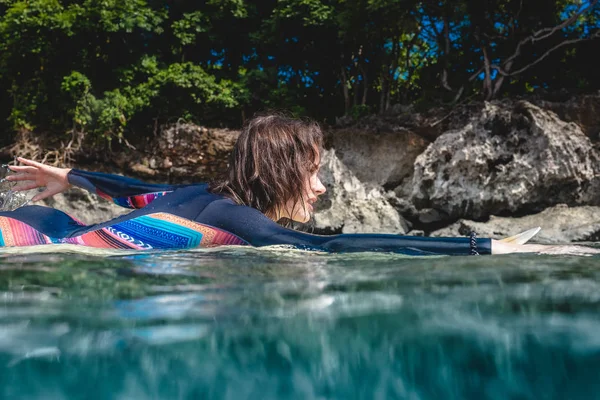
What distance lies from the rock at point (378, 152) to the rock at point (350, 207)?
497mm

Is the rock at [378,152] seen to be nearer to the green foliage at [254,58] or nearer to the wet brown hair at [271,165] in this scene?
the green foliage at [254,58]

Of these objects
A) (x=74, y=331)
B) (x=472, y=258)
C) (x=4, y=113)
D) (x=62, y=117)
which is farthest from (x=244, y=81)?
(x=74, y=331)

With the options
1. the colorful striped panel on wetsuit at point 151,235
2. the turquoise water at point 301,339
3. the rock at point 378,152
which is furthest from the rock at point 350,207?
the turquoise water at point 301,339

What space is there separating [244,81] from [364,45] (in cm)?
241

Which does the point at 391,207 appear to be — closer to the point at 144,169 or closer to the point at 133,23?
the point at 144,169

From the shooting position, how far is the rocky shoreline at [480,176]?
7000 mm

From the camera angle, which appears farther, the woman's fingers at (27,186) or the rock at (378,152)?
the rock at (378,152)

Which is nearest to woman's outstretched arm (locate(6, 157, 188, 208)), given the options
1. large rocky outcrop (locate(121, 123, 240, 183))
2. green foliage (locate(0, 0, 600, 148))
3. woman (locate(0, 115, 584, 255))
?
woman (locate(0, 115, 584, 255))

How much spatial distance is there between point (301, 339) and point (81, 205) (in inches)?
339

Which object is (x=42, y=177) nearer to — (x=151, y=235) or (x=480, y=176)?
(x=151, y=235)

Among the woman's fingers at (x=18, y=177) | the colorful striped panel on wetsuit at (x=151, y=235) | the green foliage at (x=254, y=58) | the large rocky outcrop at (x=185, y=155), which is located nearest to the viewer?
the colorful striped panel on wetsuit at (x=151, y=235)

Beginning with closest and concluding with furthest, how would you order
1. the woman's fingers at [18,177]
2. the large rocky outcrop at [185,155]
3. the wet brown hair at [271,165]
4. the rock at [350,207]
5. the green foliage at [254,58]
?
1. the wet brown hair at [271,165]
2. the woman's fingers at [18,177]
3. the rock at [350,207]
4. the green foliage at [254,58]
5. the large rocky outcrop at [185,155]

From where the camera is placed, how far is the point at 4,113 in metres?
10.3

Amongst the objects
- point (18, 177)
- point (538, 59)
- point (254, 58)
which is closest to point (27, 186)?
point (18, 177)
